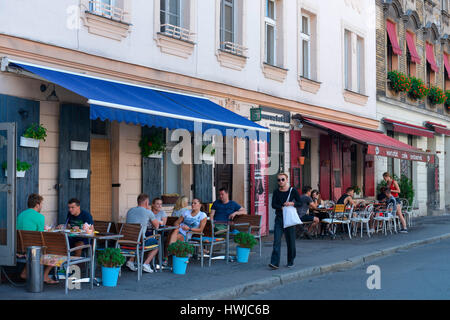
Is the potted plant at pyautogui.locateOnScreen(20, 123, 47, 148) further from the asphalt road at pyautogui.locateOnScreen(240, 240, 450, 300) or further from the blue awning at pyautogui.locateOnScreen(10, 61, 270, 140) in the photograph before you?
the asphalt road at pyautogui.locateOnScreen(240, 240, 450, 300)

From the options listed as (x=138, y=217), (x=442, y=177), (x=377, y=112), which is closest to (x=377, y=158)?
(x=377, y=112)

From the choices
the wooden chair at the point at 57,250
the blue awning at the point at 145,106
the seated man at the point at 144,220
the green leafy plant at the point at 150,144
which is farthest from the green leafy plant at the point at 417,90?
the wooden chair at the point at 57,250

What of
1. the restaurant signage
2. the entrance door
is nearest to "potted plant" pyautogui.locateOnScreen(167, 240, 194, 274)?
the entrance door

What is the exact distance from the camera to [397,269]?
34.7ft

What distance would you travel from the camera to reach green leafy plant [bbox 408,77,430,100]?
2388 centimetres

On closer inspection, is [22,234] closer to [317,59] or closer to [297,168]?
[297,168]

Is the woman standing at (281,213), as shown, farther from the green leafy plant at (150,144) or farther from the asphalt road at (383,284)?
the green leafy plant at (150,144)

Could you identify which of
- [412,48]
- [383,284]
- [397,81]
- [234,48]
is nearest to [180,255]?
[383,284]

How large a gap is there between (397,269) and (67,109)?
6390 mm

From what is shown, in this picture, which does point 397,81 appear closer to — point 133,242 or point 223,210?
point 223,210

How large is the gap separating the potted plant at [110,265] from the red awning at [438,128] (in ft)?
66.4

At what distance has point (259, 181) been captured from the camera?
602 inches

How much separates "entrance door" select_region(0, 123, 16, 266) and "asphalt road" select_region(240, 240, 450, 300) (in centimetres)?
329

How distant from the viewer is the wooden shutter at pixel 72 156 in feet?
33.2
